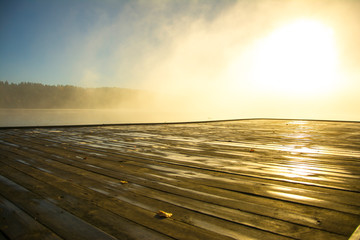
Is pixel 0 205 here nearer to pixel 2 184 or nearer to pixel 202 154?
pixel 2 184

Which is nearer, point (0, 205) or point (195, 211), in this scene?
point (195, 211)

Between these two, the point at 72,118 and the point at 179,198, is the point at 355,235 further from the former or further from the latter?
the point at 72,118

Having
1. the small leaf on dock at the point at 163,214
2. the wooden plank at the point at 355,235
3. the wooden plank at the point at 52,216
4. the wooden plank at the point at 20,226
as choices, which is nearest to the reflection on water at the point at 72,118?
the wooden plank at the point at 52,216

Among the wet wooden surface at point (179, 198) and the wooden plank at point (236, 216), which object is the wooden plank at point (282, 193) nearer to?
the wet wooden surface at point (179, 198)

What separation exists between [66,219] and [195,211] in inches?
40.8

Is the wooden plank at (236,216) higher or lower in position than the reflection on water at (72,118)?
lower

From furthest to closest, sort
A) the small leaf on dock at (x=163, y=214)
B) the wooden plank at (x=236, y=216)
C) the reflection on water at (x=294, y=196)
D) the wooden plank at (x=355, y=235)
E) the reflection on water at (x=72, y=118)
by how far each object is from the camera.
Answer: the reflection on water at (x=72, y=118)
the reflection on water at (x=294, y=196)
the small leaf on dock at (x=163, y=214)
the wooden plank at (x=236, y=216)
the wooden plank at (x=355, y=235)

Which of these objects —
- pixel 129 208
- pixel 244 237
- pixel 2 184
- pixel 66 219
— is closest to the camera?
pixel 244 237

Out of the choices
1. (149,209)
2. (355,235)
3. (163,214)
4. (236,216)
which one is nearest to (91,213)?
(149,209)

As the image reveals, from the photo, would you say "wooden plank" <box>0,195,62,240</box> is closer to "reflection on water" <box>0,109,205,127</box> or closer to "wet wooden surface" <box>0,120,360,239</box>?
"wet wooden surface" <box>0,120,360,239</box>

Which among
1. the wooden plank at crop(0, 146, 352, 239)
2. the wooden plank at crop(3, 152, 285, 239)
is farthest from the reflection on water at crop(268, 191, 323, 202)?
the wooden plank at crop(3, 152, 285, 239)

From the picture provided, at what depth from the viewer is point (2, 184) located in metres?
2.68

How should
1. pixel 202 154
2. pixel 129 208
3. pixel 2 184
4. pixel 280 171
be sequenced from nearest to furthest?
pixel 129 208
pixel 2 184
pixel 280 171
pixel 202 154

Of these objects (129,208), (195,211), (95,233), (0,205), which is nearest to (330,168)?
(195,211)
